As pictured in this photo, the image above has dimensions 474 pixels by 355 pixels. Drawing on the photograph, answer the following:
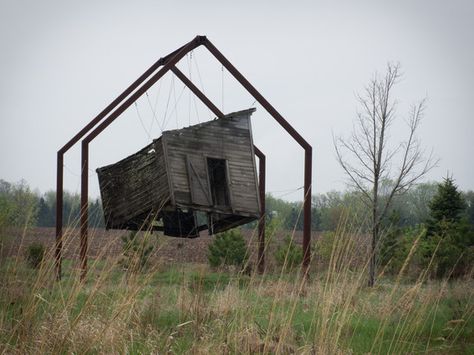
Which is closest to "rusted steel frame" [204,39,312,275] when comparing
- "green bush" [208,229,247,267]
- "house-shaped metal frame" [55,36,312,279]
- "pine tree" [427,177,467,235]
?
"house-shaped metal frame" [55,36,312,279]

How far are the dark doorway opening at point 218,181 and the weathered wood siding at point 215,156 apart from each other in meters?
0.24

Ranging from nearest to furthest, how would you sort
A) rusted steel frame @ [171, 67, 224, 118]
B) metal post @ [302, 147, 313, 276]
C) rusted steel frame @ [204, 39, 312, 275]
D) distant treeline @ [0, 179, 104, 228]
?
distant treeline @ [0, 179, 104, 228] < rusted steel frame @ [204, 39, 312, 275] < metal post @ [302, 147, 313, 276] < rusted steel frame @ [171, 67, 224, 118]

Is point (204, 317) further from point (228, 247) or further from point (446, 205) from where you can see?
point (446, 205)

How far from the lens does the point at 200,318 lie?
6.70m

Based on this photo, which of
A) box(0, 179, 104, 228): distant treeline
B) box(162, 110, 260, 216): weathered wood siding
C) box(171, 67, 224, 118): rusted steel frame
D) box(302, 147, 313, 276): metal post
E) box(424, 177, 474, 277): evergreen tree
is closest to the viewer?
box(0, 179, 104, 228): distant treeline

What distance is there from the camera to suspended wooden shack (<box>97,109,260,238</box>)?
33.6 ft

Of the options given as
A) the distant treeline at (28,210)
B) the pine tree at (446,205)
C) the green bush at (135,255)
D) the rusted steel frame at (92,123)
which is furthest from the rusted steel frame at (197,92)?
the pine tree at (446,205)

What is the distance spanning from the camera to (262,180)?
13516 mm

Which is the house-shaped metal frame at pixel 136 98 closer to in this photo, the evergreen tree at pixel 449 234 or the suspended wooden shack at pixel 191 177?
the suspended wooden shack at pixel 191 177

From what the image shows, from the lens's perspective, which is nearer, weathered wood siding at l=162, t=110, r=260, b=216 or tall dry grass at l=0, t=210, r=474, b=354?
tall dry grass at l=0, t=210, r=474, b=354

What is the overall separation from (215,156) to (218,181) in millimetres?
874

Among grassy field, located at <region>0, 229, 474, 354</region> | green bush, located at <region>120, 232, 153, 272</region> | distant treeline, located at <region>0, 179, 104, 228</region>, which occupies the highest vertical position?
distant treeline, located at <region>0, 179, 104, 228</region>

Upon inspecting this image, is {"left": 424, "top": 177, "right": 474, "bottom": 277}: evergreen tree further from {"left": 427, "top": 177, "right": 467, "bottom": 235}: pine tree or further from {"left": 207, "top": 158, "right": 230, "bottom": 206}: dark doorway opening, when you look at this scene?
{"left": 207, "top": 158, "right": 230, "bottom": 206}: dark doorway opening

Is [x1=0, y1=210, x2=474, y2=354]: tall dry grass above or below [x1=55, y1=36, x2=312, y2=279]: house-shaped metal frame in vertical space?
below
